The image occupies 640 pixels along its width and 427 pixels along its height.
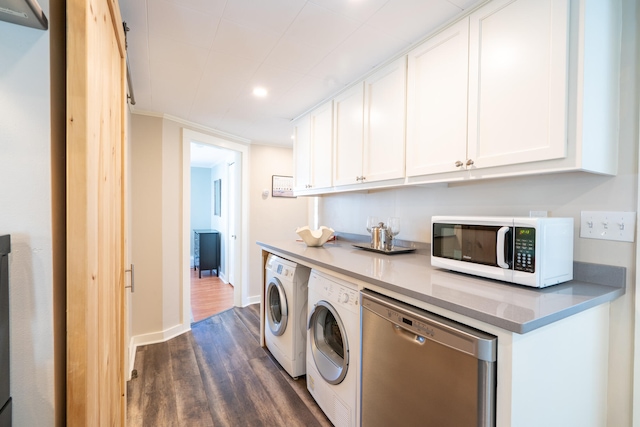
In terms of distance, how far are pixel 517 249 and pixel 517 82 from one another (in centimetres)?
72

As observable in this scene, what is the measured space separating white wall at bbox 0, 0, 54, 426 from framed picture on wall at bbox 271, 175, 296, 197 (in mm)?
3572

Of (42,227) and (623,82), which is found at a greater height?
(623,82)

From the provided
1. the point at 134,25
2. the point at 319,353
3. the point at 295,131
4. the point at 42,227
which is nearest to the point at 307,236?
the point at 319,353

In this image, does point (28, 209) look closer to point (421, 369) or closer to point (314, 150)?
point (421, 369)

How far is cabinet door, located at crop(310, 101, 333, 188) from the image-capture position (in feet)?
8.44

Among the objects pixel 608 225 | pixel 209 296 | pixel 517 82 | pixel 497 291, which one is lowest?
pixel 209 296

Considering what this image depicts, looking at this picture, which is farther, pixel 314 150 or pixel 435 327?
pixel 314 150

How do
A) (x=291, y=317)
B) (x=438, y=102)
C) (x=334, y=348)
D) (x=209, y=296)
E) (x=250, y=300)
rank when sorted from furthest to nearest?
(x=209, y=296), (x=250, y=300), (x=291, y=317), (x=334, y=348), (x=438, y=102)

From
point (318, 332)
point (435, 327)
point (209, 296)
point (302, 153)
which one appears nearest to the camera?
point (435, 327)

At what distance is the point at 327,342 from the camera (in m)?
1.97

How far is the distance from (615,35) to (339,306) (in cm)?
176

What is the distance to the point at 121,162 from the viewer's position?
134 cm

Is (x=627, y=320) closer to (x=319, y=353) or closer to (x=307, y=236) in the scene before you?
(x=319, y=353)

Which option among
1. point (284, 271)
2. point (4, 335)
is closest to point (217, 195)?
point (284, 271)
